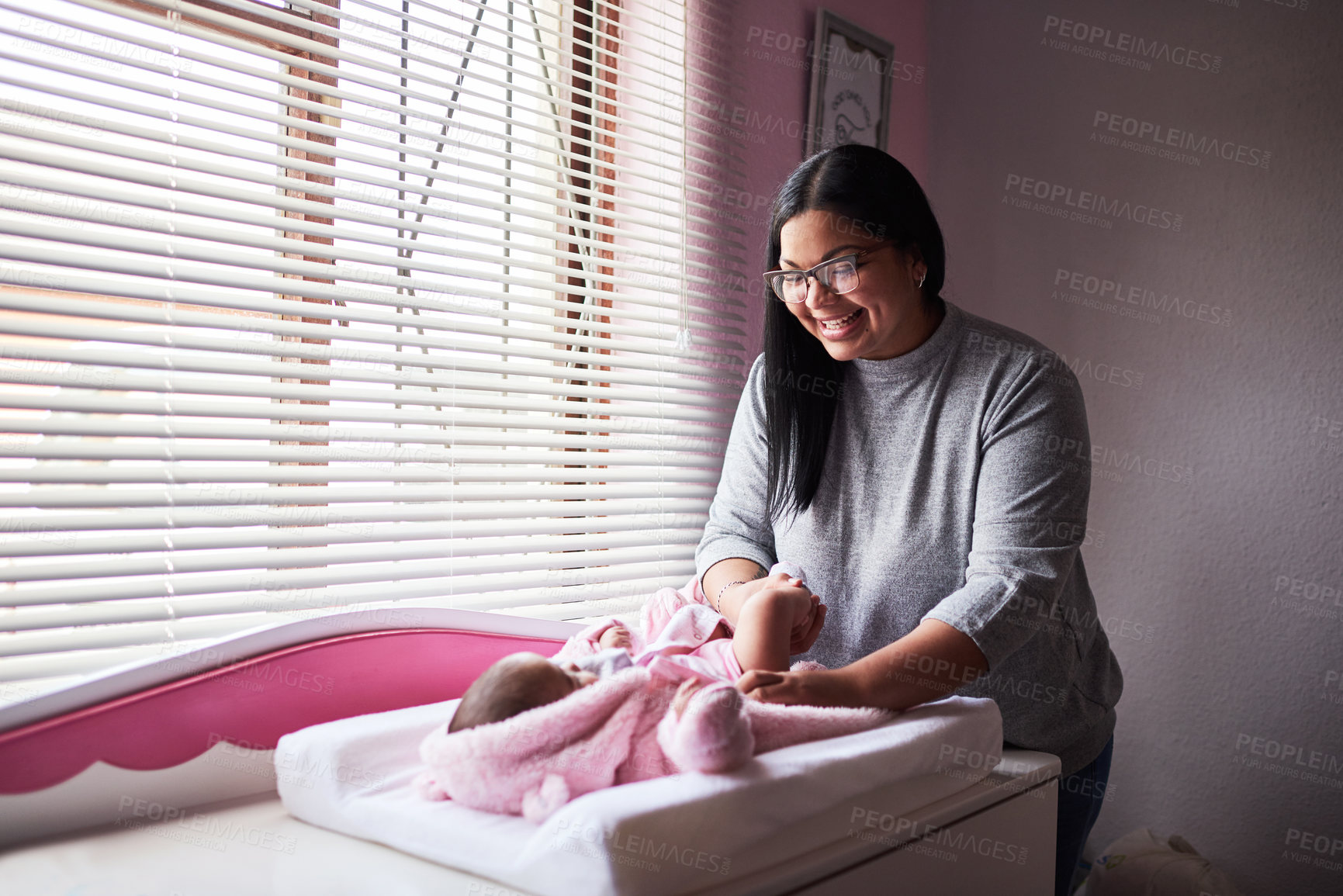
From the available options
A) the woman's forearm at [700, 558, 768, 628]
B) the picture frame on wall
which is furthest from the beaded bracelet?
the picture frame on wall

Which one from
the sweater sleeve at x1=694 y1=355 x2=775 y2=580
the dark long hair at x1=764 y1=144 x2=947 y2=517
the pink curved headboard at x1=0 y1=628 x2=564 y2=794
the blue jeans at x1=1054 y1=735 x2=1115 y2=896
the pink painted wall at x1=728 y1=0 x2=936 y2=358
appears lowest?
the blue jeans at x1=1054 y1=735 x2=1115 y2=896

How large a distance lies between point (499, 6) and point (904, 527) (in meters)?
1.19

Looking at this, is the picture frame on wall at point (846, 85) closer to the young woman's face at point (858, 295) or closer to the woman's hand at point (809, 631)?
the young woman's face at point (858, 295)

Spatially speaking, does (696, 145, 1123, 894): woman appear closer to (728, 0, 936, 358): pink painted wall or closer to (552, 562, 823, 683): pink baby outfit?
(552, 562, 823, 683): pink baby outfit

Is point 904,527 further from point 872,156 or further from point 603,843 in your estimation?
point 603,843

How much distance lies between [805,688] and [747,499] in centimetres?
49

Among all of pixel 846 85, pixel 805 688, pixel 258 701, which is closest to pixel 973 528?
pixel 805 688

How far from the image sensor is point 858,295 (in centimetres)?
117

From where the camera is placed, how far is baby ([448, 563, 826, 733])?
0.83 meters

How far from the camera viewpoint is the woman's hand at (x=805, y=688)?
92cm

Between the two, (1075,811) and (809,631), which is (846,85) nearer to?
(809,631)

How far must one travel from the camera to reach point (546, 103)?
1802 mm

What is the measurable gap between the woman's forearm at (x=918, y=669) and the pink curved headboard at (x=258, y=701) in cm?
49

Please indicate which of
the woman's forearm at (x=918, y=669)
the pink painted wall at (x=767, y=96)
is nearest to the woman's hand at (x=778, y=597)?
the woman's forearm at (x=918, y=669)
